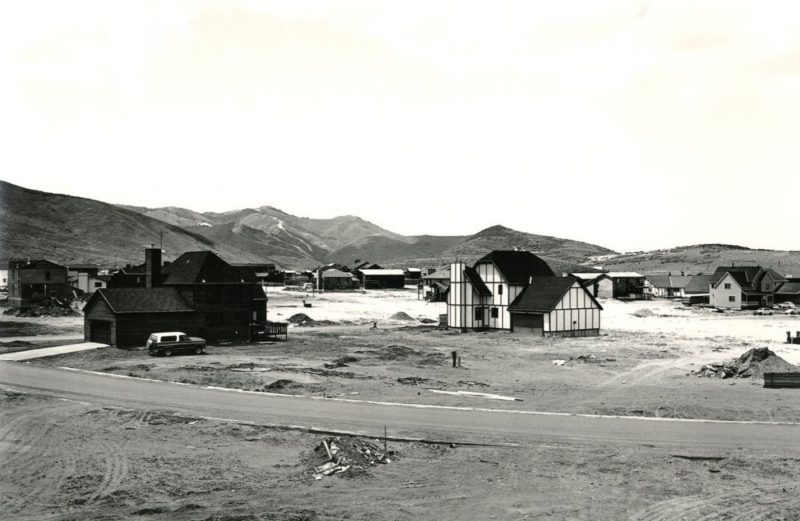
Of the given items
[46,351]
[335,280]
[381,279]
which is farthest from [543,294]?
[381,279]

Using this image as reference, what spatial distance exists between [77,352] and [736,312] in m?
91.8

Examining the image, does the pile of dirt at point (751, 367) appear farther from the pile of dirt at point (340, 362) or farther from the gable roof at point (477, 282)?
the gable roof at point (477, 282)

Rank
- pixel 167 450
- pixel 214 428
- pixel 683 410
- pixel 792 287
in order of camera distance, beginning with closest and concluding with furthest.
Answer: pixel 167 450 → pixel 214 428 → pixel 683 410 → pixel 792 287

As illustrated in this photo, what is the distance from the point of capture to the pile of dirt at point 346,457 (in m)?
22.1

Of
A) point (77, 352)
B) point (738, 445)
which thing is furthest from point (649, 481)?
point (77, 352)

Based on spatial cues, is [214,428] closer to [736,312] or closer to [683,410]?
[683,410]

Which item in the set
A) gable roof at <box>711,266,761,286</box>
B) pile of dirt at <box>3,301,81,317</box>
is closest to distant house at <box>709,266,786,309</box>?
gable roof at <box>711,266,761,286</box>

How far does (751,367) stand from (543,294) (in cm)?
2886

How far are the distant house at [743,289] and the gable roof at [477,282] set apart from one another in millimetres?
57756

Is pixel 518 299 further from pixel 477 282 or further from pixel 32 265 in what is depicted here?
pixel 32 265

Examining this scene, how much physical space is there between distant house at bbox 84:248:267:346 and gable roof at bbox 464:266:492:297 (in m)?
23.8

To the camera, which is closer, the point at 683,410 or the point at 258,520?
the point at 258,520

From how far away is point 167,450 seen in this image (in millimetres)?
24375

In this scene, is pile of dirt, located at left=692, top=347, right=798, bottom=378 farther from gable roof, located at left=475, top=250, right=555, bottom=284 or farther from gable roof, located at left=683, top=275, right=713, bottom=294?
gable roof, located at left=683, top=275, right=713, bottom=294
